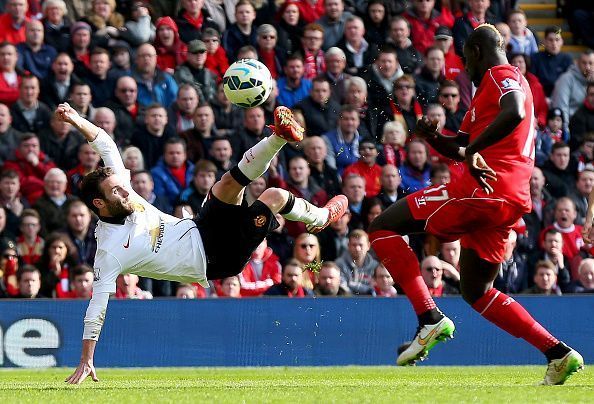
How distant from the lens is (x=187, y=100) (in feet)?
52.9

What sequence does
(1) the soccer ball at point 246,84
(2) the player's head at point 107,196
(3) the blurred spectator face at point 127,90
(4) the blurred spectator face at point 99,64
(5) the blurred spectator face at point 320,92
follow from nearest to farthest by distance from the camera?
(2) the player's head at point 107,196, (1) the soccer ball at point 246,84, (3) the blurred spectator face at point 127,90, (4) the blurred spectator face at point 99,64, (5) the blurred spectator face at point 320,92

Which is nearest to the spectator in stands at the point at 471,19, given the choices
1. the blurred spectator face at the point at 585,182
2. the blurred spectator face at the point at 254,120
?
the blurred spectator face at the point at 585,182

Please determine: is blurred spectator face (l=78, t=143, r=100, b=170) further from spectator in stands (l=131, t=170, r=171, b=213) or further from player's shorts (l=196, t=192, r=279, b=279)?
player's shorts (l=196, t=192, r=279, b=279)

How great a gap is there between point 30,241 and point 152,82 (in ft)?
10.1

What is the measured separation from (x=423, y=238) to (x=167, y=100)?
152 inches

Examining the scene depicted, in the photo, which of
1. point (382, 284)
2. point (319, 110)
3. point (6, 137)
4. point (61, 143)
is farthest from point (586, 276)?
point (6, 137)

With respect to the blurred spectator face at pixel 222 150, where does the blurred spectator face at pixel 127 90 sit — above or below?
above

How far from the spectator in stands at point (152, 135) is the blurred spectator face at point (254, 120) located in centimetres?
96

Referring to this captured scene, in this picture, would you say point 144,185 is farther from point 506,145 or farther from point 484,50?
point 506,145

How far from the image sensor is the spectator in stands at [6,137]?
15366 mm

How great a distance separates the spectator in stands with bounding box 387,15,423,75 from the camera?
17.2 meters

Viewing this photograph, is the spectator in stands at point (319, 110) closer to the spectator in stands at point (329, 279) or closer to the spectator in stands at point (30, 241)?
the spectator in stands at point (329, 279)

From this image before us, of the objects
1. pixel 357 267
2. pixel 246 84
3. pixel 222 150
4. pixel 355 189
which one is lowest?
pixel 357 267

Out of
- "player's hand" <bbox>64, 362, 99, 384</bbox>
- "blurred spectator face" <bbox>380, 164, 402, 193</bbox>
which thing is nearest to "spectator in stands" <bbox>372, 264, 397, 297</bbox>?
"blurred spectator face" <bbox>380, 164, 402, 193</bbox>
